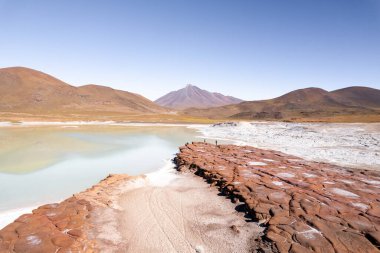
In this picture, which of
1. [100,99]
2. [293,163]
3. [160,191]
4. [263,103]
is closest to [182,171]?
[160,191]

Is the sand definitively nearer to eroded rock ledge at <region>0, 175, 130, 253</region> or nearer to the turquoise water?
eroded rock ledge at <region>0, 175, 130, 253</region>

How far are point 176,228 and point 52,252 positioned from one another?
277 cm

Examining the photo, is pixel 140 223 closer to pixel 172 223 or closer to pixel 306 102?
pixel 172 223

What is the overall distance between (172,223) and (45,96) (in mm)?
134836

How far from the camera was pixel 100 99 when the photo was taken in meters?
144

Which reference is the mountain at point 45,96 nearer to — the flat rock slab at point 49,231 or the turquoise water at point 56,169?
the turquoise water at point 56,169

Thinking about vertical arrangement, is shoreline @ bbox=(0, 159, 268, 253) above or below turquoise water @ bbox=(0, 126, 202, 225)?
above

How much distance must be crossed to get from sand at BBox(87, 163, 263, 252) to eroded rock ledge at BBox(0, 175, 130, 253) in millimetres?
309

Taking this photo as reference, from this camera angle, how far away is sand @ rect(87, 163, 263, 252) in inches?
224

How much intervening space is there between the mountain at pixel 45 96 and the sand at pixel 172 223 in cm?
9883

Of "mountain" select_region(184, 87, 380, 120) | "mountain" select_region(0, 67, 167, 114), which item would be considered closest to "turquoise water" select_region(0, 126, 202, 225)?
"mountain" select_region(0, 67, 167, 114)

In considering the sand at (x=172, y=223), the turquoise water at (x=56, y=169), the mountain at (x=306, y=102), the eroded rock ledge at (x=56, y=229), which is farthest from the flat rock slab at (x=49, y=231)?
the mountain at (x=306, y=102)

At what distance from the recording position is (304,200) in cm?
752

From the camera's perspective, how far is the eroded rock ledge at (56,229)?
516cm
